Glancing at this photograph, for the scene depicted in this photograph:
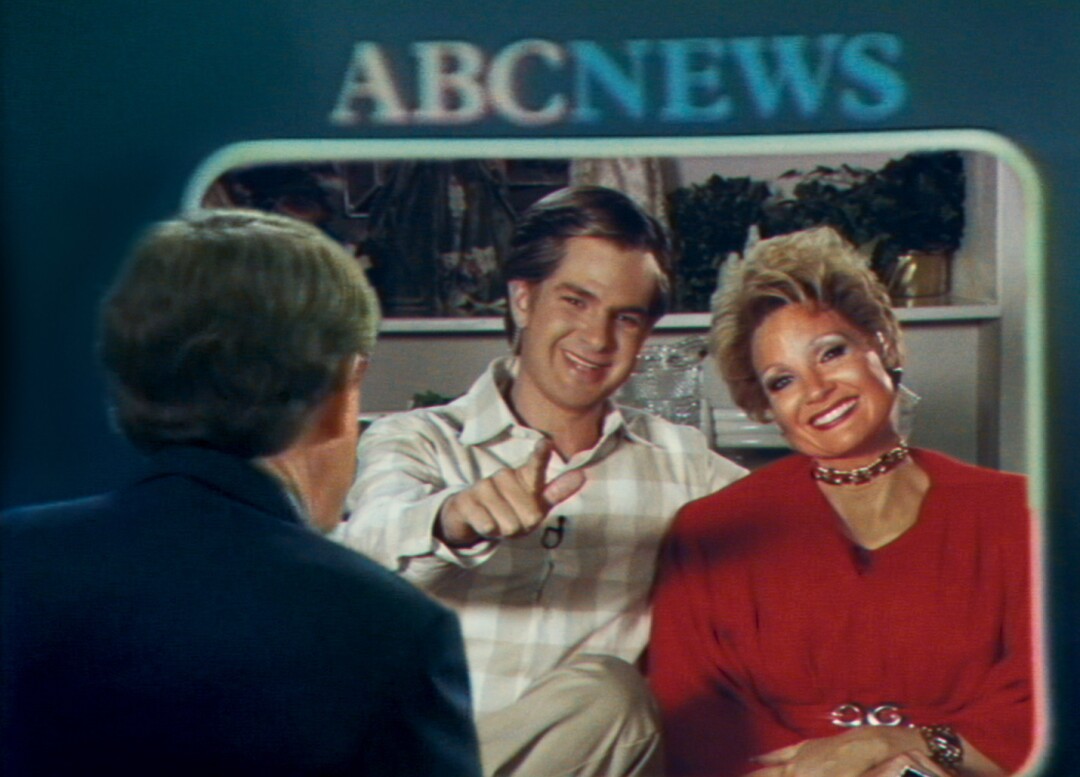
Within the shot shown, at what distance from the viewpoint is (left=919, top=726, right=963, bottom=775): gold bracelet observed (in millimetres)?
1525

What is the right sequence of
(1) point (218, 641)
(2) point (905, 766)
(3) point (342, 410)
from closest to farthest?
(1) point (218, 641) → (3) point (342, 410) → (2) point (905, 766)

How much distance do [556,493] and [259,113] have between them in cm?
55

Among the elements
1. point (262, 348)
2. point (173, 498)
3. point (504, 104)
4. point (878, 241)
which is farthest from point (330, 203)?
point (878, 241)

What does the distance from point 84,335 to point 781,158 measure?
32.3 inches

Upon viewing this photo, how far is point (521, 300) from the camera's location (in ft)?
5.03

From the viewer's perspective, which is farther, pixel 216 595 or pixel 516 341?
pixel 516 341

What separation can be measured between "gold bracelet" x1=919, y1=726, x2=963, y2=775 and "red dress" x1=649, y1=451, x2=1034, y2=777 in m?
0.01

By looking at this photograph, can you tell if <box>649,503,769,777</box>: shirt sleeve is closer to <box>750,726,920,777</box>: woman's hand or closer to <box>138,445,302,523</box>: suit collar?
<box>750,726,920,777</box>: woman's hand

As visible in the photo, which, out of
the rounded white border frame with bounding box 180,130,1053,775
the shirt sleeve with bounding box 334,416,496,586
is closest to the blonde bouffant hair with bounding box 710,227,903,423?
the rounded white border frame with bounding box 180,130,1053,775

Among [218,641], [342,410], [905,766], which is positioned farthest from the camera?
[905,766]

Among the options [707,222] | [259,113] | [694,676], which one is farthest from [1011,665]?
[259,113]

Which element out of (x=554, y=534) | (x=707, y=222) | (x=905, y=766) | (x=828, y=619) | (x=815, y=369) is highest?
(x=707, y=222)

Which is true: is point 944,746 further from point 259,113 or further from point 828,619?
point 259,113

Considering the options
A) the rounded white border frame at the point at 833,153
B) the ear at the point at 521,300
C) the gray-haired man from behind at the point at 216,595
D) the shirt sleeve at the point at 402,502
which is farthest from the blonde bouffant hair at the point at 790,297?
the gray-haired man from behind at the point at 216,595
